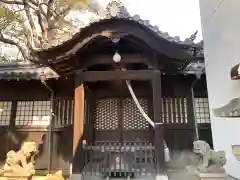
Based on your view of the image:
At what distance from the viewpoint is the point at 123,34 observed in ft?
19.7

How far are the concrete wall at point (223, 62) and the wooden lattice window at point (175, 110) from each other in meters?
0.86

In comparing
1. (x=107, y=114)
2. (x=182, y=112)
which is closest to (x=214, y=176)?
(x=182, y=112)

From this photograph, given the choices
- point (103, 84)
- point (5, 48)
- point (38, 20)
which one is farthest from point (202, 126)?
point (5, 48)

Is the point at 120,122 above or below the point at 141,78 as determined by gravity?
below

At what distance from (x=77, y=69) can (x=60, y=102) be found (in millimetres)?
1990

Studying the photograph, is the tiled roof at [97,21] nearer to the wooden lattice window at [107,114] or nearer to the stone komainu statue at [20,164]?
the wooden lattice window at [107,114]

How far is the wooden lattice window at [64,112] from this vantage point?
7840mm

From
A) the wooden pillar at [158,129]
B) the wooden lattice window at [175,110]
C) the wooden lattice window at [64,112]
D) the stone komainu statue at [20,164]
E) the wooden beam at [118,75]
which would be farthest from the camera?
the wooden lattice window at [64,112]

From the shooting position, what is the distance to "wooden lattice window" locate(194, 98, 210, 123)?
765 cm

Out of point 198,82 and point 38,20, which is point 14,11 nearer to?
point 38,20

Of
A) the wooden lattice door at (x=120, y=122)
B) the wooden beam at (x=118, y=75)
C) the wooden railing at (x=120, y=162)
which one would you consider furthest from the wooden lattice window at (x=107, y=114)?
the wooden beam at (x=118, y=75)

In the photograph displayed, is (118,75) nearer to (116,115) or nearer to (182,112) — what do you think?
(116,115)

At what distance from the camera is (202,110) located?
775 cm

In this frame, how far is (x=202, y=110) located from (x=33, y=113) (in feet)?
19.7
